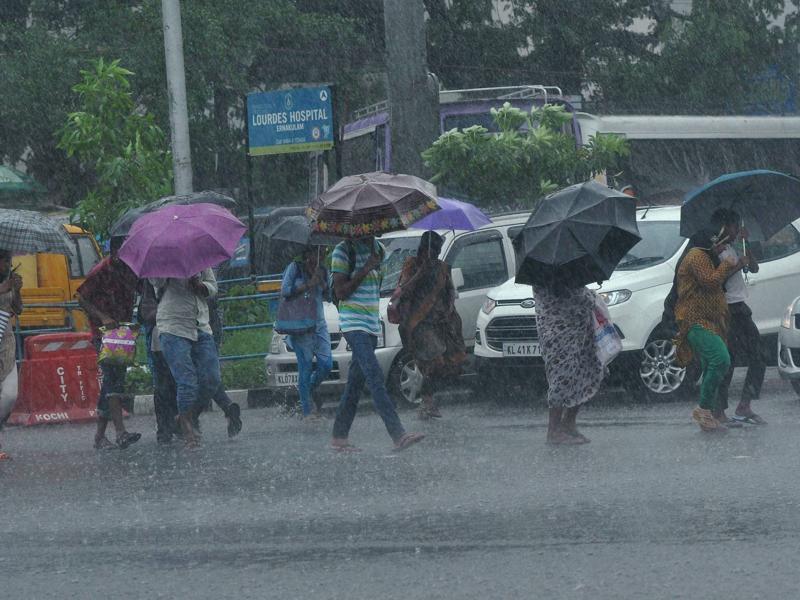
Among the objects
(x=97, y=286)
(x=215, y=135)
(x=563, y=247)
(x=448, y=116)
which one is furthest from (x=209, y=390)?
(x=215, y=135)

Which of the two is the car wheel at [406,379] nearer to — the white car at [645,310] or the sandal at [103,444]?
the white car at [645,310]

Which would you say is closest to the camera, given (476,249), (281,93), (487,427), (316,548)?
(316,548)

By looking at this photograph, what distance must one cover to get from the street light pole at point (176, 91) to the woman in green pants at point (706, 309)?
7.90 meters

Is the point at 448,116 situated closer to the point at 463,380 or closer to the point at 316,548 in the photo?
the point at 463,380

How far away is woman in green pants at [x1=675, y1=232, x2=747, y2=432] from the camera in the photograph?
9.76 metres

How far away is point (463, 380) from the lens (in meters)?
13.9

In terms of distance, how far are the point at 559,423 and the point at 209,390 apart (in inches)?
105

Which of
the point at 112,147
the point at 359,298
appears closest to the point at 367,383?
the point at 359,298

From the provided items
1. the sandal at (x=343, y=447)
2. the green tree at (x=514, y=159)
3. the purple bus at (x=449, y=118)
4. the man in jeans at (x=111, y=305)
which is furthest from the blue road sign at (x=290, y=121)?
the sandal at (x=343, y=447)

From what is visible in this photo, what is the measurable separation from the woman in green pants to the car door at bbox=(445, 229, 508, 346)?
3817 mm

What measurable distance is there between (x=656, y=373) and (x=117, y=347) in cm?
473

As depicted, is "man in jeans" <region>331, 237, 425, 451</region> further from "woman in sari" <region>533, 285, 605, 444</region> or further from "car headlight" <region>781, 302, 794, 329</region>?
"car headlight" <region>781, 302, 794, 329</region>

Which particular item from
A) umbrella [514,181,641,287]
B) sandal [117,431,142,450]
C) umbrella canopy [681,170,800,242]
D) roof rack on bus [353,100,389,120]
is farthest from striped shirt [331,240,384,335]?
roof rack on bus [353,100,389,120]

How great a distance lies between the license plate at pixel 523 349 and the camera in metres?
12.5
